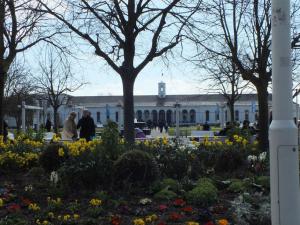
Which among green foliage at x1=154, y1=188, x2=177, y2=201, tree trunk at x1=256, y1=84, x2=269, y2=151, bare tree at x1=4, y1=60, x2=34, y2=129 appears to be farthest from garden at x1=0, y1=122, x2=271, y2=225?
bare tree at x1=4, y1=60, x2=34, y2=129

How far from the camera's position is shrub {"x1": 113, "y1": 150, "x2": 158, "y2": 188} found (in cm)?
838

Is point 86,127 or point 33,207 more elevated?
point 86,127

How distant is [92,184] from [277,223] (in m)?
4.35

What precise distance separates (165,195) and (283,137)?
362 cm

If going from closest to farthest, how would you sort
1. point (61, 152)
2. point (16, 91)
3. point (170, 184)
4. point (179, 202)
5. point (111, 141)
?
point (179, 202)
point (170, 184)
point (111, 141)
point (61, 152)
point (16, 91)

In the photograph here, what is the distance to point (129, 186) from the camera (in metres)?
8.16

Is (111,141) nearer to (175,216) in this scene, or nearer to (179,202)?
(179,202)

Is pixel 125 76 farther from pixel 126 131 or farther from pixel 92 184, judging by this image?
pixel 92 184

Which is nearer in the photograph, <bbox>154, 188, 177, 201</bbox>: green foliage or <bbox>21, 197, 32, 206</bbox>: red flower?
<bbox>21, 197, 32, 206</bbox>: red flower

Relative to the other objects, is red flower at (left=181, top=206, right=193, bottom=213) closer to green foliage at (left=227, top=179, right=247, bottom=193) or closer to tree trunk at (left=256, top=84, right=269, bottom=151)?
green foliage at (left=227, top=179, right=247, bottom=193)

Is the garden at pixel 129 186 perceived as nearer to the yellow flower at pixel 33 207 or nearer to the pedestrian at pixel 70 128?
the yellow flower at pixel 33 207

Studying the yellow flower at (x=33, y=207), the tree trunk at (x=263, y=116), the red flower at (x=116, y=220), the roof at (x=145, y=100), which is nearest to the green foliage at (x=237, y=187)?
the red flower at (x=116, y=220)

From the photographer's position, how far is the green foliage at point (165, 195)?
779 cm

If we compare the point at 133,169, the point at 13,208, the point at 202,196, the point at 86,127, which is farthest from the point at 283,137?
the point at 86,127
